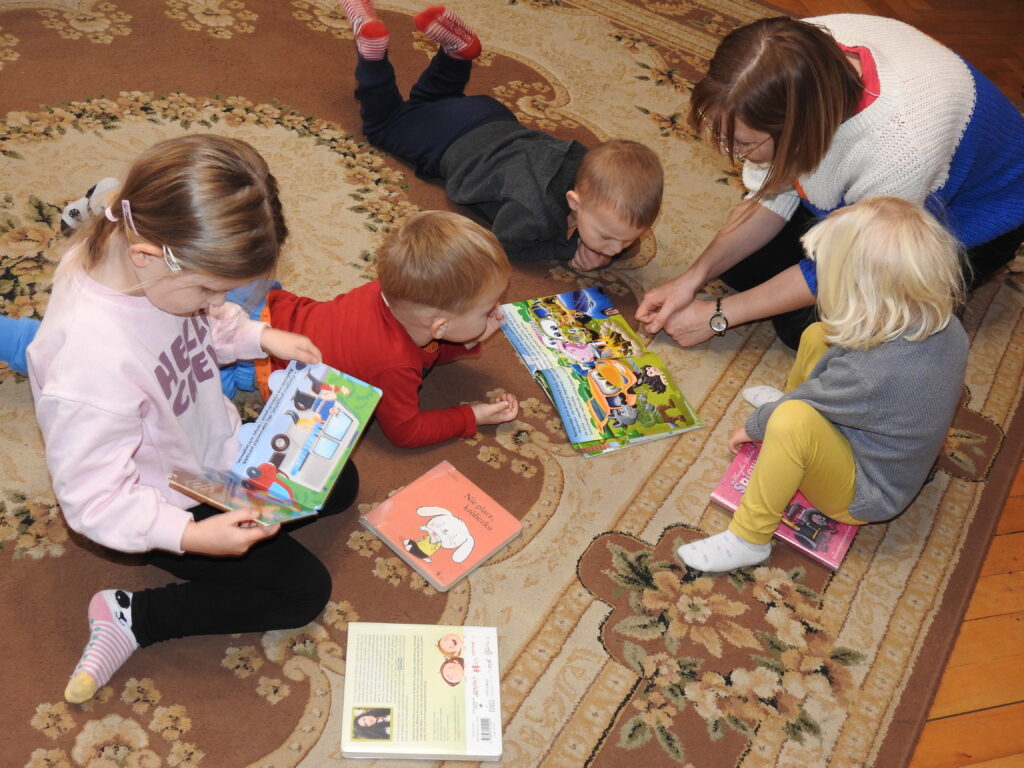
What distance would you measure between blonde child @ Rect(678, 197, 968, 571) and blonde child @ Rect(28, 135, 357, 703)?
0.85 meters

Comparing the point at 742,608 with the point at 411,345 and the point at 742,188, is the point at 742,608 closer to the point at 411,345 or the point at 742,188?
the point at 411,345

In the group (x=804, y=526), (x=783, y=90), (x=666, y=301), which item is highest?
(x=783, y=90)

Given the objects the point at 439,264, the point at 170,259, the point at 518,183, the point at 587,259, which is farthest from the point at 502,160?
the point at 170,259

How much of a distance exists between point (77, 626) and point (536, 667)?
72 cm

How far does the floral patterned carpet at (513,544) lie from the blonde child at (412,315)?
112 mm

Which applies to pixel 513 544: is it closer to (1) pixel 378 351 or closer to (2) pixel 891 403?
(1) pixel 378 351

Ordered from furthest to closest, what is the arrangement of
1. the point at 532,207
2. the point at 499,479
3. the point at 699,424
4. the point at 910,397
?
the point at 532,207 < the point at 699,424 < the point at 499,479 < the point at 910,397

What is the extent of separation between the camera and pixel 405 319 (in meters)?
1.53

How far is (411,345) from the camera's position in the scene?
1555 mm

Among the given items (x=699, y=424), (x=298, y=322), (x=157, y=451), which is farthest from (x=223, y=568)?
(x=699, y=424)

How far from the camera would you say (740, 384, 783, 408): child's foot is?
1863 mm

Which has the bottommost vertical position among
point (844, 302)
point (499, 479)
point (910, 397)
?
point (499, 479)

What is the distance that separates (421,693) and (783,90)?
45.5 inches

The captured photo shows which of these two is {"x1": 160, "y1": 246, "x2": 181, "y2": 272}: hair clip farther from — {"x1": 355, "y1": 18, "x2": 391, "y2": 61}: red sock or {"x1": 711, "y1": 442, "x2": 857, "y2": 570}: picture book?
{"x1": 355, "y1": 18, "x2": 391, "y2": 61}: red sock
